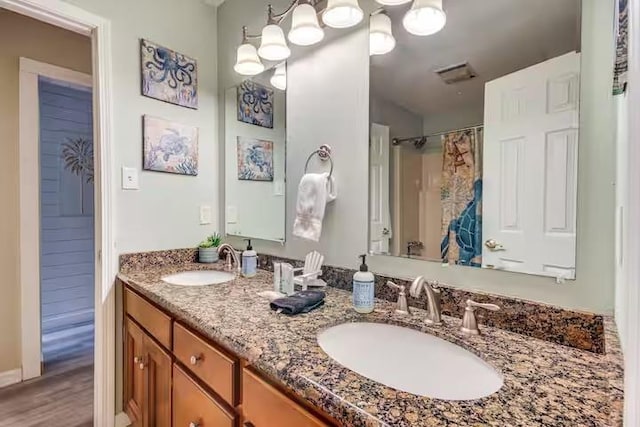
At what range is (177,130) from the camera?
6.22 ft

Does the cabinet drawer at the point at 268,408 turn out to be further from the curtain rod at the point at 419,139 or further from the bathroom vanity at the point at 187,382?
the curtain rod at the point at 419,139

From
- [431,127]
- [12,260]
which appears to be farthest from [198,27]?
[12,260]

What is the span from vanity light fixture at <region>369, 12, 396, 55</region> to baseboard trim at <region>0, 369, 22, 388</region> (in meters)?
2.84

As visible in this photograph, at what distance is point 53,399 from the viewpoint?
6.46ft

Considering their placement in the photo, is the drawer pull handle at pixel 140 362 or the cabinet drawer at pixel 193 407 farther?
the drawer pull handle at pixel 140 362

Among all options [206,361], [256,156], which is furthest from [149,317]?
[256,156]

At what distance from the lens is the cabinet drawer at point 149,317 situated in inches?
49.2

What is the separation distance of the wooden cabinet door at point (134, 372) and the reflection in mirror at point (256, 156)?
2.37 ft

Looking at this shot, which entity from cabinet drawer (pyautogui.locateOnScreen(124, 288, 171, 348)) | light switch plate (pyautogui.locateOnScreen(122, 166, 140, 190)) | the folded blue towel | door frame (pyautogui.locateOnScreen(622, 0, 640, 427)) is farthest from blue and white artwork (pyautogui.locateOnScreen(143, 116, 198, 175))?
door frame (pyautogui.locateOnScreen(622, 0, 640, 427))

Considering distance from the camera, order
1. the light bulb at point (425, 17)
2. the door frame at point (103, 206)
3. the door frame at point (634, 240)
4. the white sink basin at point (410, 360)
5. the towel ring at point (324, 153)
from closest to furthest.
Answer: the door frame at point (634, 240)
the white sink basin at point (410, 360)
the light bulb at point (425, 17)
the towel ring at point (324, 153)
the door frame at point (103, 206)

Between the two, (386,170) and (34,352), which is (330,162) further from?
(34,352)

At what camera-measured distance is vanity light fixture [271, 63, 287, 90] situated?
66.3 inches

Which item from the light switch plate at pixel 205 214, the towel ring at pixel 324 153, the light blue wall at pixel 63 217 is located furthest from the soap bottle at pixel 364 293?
the light blue wall at pixel 63 217

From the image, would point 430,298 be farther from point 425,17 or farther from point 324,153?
point 425,17
